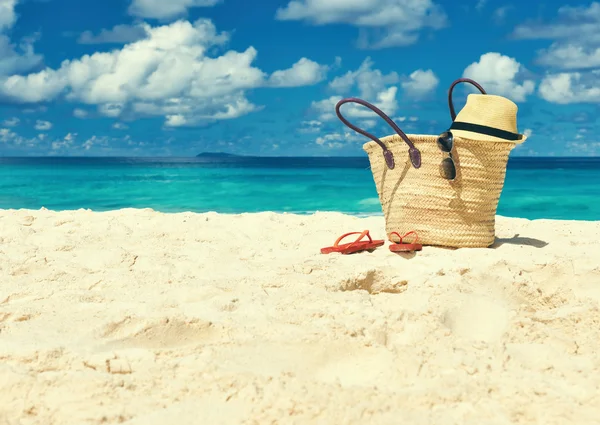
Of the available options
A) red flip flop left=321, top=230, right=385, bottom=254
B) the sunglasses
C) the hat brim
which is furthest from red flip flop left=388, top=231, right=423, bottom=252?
the hat brim

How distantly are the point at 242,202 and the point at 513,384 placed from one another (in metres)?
11.2

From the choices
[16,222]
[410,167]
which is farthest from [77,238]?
[410,167]

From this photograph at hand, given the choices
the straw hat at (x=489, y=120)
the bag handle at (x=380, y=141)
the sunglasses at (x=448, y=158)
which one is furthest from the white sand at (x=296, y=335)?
the straw hat at (x=489, y=120)

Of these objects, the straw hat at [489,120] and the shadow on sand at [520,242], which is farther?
the shadow on sand at [520,242]

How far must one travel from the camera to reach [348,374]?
5.72 feet

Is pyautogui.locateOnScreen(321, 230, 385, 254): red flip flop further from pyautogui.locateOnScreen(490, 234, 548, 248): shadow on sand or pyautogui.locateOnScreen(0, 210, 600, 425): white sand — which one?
pyautogui.locateOnScreen(490, 234, 548, 248): shadow on sand

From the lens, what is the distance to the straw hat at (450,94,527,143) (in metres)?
3.37

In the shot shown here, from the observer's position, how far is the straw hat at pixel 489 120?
11.0 feet

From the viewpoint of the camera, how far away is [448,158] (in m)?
3.30

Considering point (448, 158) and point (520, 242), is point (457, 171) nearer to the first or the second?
point (448, 158)

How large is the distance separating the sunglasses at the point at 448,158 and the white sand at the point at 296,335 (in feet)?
1.47

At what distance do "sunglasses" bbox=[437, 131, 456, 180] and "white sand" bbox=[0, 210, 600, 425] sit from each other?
1.47ft

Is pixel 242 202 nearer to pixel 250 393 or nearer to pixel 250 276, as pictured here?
pixel 250 276

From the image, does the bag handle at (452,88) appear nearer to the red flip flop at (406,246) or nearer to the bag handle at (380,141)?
the bag handle at (380,141)
